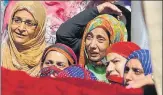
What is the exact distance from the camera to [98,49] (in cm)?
147

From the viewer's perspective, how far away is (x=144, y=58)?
1.40 meters

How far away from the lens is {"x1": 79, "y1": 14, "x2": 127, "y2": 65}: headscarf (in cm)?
146

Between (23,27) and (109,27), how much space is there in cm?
A: 32

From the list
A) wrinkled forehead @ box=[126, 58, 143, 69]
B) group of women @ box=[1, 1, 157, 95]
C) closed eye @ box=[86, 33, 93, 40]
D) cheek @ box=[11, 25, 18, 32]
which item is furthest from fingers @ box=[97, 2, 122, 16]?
cheek @ box=[11, 25, 18, 32]

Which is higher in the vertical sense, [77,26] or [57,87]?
[77,26]

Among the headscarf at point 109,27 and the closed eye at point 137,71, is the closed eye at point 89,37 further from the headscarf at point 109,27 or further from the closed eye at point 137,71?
the closed eye at point 137,71

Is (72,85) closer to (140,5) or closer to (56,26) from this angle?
(56,26)

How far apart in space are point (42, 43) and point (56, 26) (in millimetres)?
87

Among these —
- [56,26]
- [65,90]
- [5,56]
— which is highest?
[56,26]

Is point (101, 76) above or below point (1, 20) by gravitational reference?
below

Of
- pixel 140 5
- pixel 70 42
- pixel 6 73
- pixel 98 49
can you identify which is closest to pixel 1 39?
pixel 6 73

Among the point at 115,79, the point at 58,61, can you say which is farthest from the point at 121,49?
the point at 58,61

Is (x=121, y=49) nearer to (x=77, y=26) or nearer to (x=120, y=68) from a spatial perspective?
(x=120, y=68)

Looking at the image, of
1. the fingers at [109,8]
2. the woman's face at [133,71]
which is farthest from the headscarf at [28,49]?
the woman's face at [133,71]
